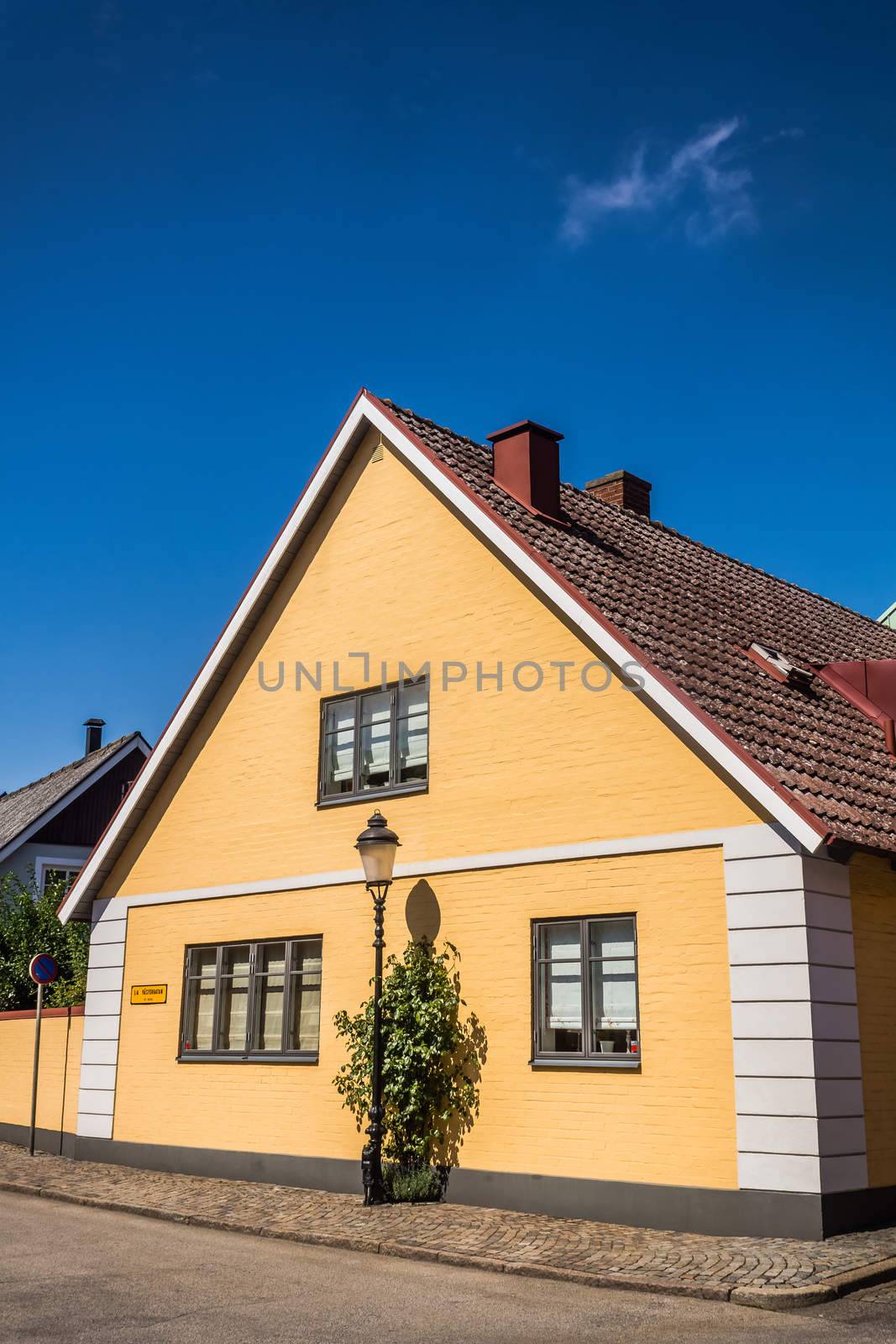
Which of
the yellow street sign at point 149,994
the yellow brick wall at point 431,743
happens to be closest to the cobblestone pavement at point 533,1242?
the yellow street sign at point 149,994

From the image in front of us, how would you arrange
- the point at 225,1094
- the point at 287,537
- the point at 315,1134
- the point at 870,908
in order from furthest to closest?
1. the point at 287,537
2. the point at 225,1094
3. the point at 315,1134
4. the point at 870,908

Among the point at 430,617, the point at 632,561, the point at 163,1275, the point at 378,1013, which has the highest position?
the point at 632,561

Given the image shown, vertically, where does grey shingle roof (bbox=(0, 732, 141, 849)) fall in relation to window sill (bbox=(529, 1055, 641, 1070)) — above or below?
above

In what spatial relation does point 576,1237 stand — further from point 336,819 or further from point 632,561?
point 632,561

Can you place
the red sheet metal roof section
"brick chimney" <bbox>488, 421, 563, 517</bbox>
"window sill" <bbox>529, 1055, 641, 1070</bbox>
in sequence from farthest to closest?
"brick chimney" <bbox>488, 421, 563, 517</bbox>
the red sheet metal roof section
"window sill" <bbox>529, 1055, 641, 1070</bbox>

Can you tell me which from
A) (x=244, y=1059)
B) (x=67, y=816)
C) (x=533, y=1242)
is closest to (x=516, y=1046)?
(x=533, y=1242)

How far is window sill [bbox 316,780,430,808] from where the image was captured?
13.7 metres

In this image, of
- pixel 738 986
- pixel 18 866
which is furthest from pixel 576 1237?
pixel 18 866

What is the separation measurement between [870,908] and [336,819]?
5.90m

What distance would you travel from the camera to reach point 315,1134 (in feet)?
44.6

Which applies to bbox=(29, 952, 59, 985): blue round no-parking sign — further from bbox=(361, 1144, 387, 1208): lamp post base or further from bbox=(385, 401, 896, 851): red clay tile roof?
bbox=(385, 401, 896, 851): red clay tile roof

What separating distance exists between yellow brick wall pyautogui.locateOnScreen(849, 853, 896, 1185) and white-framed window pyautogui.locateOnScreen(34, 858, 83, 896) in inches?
963

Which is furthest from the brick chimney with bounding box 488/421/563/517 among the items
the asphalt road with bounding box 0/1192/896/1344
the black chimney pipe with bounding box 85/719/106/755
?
the black chimney pipe with bounding box 85/719/106/755

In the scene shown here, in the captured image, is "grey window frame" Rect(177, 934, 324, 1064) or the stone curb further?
"grey window frame" Rect(177, 934, 324, 1064)
